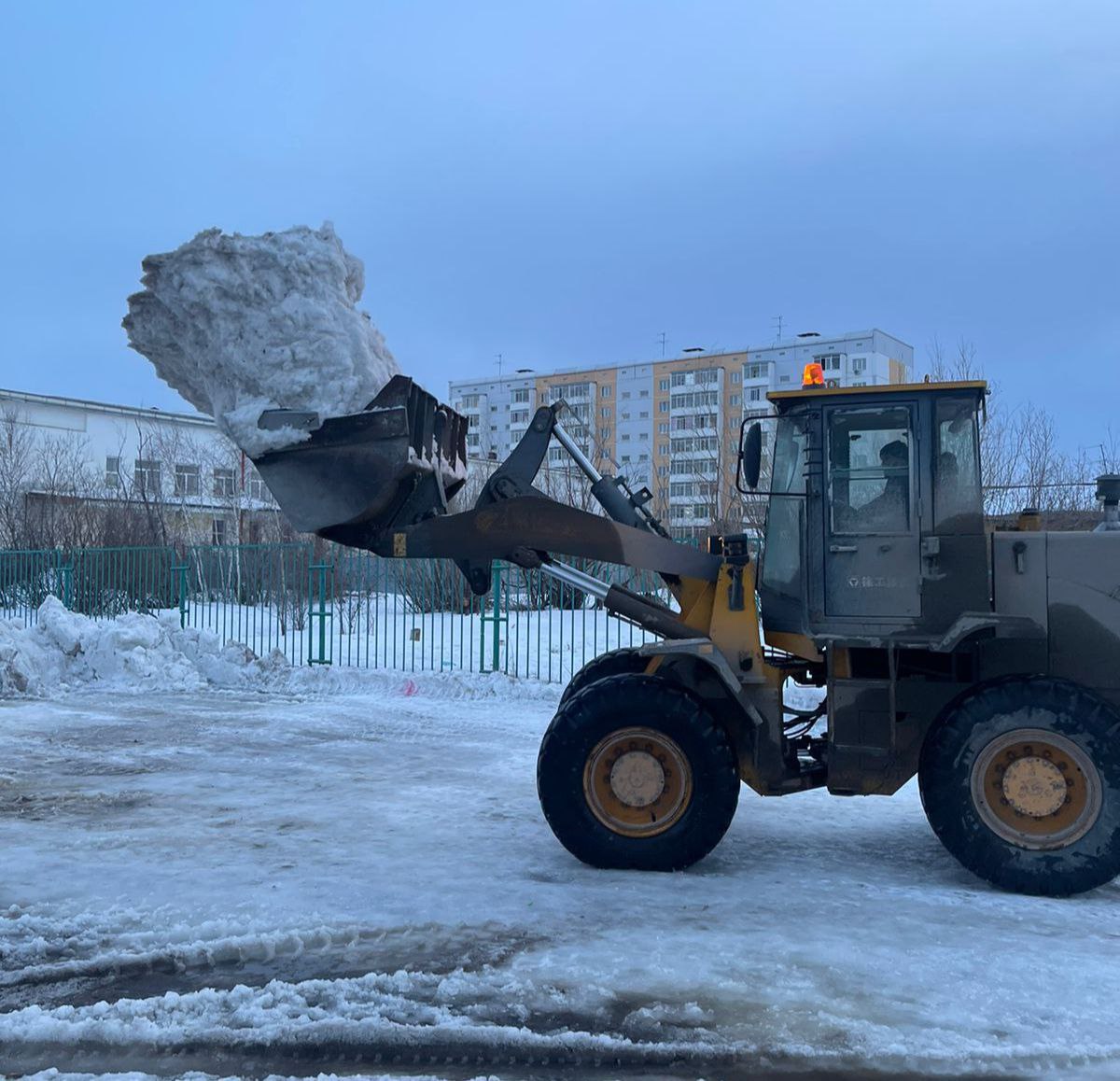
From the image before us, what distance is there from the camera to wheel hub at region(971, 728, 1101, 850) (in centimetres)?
596

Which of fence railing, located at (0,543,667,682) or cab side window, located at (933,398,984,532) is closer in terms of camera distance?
cab side window, located at (933,398,984,532)

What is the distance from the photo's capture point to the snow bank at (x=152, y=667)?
15547 mm

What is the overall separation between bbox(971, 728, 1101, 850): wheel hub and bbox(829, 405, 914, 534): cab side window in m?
1.34

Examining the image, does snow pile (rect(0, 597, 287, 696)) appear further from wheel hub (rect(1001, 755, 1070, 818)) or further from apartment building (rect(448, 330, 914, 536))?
apartment building (rect(448, 330, 914, 536))

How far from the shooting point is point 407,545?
7.13 meters

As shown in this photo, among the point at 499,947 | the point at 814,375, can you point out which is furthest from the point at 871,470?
the point at 499,947

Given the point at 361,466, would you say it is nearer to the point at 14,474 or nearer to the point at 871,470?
the point at 871,470

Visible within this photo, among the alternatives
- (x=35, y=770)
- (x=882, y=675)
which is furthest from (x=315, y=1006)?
(x=35, y=770)

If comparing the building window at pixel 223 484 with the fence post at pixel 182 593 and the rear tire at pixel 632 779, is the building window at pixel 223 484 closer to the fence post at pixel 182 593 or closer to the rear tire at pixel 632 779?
the fence post at pixel 182 593

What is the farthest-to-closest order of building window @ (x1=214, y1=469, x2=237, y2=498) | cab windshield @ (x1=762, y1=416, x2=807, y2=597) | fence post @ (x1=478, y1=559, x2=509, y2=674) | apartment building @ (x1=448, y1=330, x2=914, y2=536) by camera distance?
1. apartment building @ (x1=448, y1=330, x2=914, y2=536)
2. building window @ (x1=214, y1=469, x2=237, y2=498)
3. fence post @ (x1=478, y1=559, x2=509, y2=674)
4. cab windshield @ (x1=762, y1=416, x2=807, y2=597)

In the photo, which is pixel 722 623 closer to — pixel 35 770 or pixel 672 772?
pixel 672 772

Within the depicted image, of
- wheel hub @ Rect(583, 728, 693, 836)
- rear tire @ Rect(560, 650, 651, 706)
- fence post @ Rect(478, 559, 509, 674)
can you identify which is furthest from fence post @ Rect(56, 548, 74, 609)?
wheel hub @ Rect(583, 728, 693, 836)

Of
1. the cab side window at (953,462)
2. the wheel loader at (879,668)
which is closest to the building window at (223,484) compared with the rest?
the wheel loader at (879,668)

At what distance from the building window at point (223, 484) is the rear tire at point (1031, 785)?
31474 millimetres
